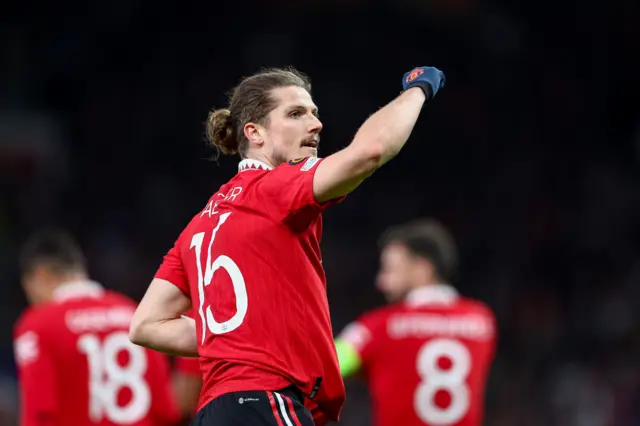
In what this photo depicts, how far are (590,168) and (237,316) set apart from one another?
1118 cm

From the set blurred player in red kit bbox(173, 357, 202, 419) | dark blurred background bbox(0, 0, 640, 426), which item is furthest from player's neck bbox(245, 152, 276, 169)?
dark blurred background bbox(0, 0, 640, 426)

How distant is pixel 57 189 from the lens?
1305 cm

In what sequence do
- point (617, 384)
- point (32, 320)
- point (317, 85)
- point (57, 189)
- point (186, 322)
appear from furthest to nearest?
point (317, 85), point (57, 189), point (617, 384), point (32, 320), point (186, 322)

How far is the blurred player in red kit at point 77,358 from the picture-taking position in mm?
5824

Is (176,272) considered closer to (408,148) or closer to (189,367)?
(189,367)

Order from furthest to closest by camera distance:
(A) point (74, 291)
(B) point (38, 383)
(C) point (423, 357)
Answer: (A) point (74, 291) → (C) point (423, 357) → (B) point (38, 383)

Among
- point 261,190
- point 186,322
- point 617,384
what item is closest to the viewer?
point 261,190

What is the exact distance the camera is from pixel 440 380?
590 cm

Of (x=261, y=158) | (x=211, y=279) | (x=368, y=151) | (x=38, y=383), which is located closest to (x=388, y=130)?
Answer: (x=368, y=151)

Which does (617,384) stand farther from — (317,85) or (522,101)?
(317,85)

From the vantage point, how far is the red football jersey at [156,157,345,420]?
3135 mm

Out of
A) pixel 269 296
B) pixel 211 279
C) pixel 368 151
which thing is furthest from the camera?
pixel 211 279

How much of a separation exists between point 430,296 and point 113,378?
184 cm

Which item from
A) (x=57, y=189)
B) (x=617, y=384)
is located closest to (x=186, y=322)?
(x=617, y=384)
